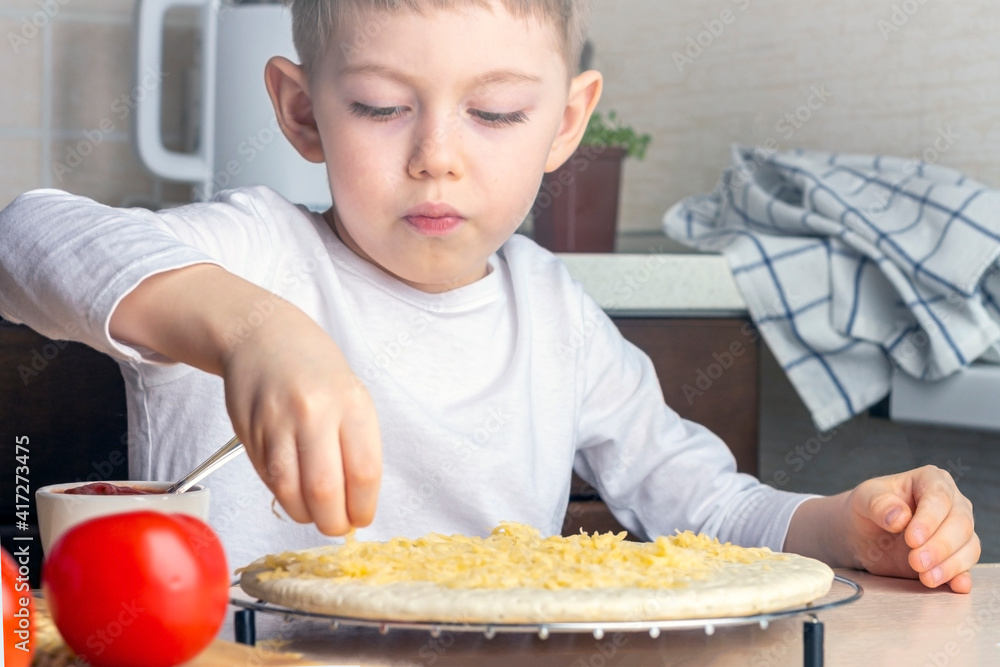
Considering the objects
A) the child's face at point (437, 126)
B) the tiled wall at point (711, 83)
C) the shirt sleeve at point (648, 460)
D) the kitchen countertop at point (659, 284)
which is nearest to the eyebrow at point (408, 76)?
the child's face at point (437, 126)

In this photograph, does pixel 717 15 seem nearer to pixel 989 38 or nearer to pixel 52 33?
pixel 989 38

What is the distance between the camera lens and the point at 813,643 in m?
0.51

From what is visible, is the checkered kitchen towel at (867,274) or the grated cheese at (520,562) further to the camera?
the checkered kitchen towel at (867,274)

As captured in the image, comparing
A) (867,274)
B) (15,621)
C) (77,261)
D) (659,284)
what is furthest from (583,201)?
(15,621)

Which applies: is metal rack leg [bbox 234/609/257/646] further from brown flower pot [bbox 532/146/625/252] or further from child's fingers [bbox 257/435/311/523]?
brown flower pot [bbox 532/146/625/252]

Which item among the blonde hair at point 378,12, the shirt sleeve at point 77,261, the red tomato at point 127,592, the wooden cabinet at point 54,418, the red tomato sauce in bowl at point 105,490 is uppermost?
the blonde hair at point 378,12

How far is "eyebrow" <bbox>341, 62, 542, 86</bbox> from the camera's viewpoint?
2.74 ft

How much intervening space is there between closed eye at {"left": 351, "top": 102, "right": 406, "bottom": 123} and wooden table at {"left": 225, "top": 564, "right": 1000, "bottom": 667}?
420 mm

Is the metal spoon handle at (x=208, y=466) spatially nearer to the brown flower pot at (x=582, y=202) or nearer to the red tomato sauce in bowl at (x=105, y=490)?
the red tomato sauce in bowl at (x=105, y=490)

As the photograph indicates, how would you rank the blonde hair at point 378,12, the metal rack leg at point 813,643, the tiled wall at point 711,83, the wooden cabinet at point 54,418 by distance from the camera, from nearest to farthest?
the metal rack leg at point 813,643
the blonde hair at point 378,12
the wooden cabinet at point 54,418
the tiled wall at point 711,83

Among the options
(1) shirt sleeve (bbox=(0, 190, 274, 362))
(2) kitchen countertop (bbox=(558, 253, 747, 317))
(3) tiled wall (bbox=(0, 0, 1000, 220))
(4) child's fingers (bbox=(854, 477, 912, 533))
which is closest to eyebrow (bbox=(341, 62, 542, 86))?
(1) shirt sleeve (bbox=(0, 190, 274, 362))

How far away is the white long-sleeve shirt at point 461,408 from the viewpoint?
972 mm

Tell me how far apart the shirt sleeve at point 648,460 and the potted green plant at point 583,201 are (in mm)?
451

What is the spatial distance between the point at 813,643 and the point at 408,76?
0.52m
